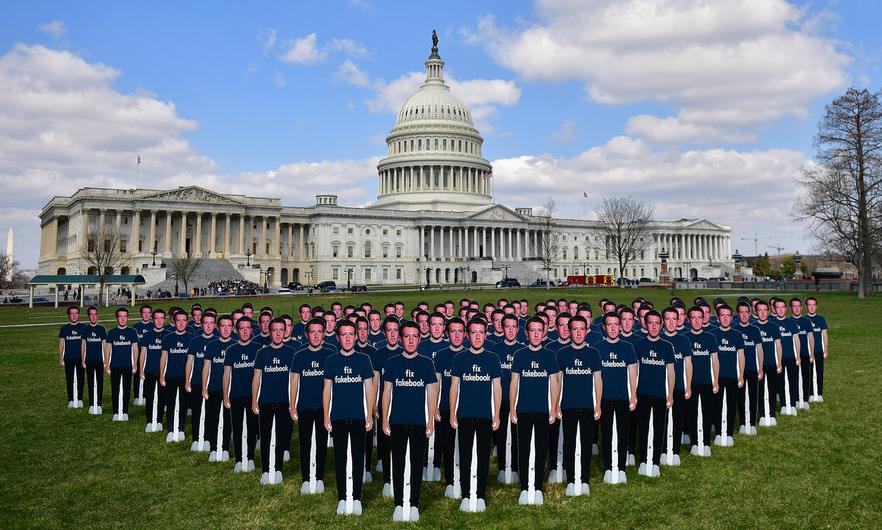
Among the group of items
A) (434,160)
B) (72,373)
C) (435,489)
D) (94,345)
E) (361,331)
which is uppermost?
(434,160)

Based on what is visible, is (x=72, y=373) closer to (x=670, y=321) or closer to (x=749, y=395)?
(x=670, y=321)

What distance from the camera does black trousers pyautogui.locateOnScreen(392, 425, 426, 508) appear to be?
8.21 metres

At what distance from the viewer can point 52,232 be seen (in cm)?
10244

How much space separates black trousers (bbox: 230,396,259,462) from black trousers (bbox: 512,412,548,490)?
14.7 feet

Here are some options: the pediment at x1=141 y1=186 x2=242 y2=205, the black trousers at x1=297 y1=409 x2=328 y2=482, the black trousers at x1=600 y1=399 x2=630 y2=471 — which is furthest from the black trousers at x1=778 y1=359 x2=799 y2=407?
the pediment at x1=141 y1=186 x2=242 y2=205

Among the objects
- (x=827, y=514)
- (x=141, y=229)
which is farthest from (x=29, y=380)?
(x=141, y=229)

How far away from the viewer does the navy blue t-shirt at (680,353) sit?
398 inches

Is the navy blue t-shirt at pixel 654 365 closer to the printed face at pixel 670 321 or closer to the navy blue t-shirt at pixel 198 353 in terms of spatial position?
the printed face at pixel 670 321

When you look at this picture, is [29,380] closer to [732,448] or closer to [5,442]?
[5,442]

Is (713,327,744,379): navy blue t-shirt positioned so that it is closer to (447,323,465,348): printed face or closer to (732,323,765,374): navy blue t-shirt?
(732,323,765,374): navy blue t-shirt

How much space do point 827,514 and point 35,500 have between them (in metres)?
11.1

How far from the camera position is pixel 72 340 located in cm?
1471

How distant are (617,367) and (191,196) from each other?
95.3 m

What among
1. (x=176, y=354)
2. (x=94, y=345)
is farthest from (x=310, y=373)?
(x=94, y=345)
